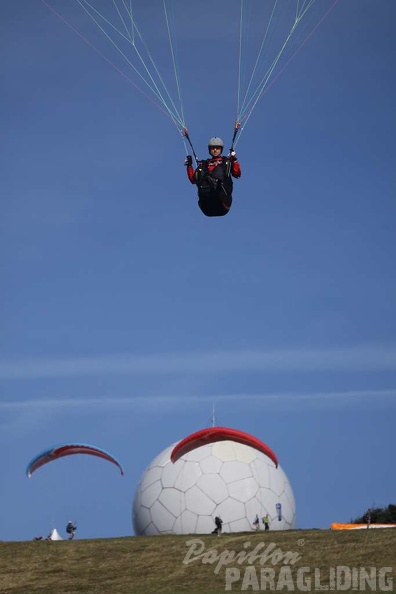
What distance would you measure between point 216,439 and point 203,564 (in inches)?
607

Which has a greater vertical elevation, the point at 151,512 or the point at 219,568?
the point at 151,512

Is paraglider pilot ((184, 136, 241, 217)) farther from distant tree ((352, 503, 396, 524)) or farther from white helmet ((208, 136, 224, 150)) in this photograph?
distant tree ((352, 503, 396, 524))

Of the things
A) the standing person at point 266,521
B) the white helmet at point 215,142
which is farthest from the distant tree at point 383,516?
the white helmet at point 215,142

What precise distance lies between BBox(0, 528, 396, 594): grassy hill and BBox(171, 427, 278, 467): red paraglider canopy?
6.21 metres

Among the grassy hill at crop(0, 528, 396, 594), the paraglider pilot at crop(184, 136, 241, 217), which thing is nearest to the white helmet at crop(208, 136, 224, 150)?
the paraglider pilot at crop(184, 136, 241, 217)

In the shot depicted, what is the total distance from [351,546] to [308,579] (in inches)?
212

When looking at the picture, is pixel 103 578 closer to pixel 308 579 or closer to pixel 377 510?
pixel 308 579

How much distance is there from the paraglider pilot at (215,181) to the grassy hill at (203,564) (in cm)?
1234

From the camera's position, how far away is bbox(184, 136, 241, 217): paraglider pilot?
40.8m

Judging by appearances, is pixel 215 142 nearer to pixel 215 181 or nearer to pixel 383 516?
pixel 215 181

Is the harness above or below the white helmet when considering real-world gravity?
below

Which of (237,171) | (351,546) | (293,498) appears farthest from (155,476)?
(237,171)

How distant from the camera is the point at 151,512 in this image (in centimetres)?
6694

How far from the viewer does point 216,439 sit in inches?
2448
